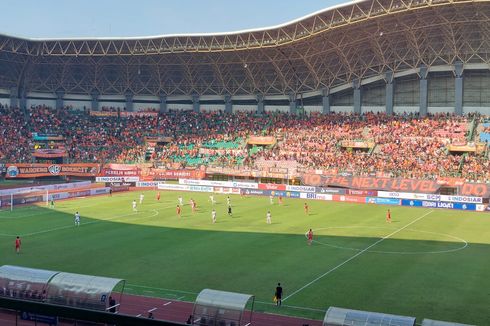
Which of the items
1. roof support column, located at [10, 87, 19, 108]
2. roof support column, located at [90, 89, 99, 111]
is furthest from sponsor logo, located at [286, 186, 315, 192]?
roof support column, located at [10, 87, 19, 108]

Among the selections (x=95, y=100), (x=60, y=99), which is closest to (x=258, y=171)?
(x=95, y=100)

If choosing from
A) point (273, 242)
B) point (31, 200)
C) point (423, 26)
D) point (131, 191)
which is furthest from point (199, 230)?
point (423, 26)

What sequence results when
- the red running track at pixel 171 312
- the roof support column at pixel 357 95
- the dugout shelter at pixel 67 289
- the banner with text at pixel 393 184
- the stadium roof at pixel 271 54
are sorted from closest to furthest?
the dugout shelter at pixel 67 289 < the red running track at pixel 171 312 < the banner with text at pixel 393 184 < the stadium roof at pixel 271 54 < the roof support column at pixel 357 95

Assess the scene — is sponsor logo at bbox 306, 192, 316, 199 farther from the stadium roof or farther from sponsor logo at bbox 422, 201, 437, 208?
the stadium roof

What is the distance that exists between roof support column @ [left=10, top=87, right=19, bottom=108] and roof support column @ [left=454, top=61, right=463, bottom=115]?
7508 cm

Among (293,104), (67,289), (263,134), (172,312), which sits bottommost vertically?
(172,312)

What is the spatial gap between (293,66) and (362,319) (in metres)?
80.1

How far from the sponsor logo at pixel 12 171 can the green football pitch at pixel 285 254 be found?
2439 cm

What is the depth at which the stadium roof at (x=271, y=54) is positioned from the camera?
242 feet

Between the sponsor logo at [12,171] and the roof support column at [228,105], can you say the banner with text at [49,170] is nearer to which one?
the sponsor logo at [12,171]

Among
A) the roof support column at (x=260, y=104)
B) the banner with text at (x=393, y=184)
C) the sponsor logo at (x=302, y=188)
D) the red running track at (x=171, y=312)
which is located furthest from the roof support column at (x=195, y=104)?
the red running track at (x=171, y=312)

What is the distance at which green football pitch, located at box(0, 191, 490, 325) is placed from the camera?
27.1 m

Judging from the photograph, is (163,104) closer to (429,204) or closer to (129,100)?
(129,100)

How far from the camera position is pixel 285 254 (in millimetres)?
36594
